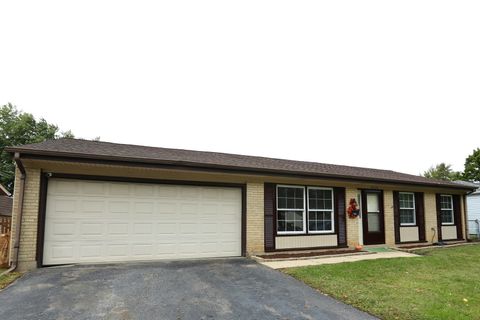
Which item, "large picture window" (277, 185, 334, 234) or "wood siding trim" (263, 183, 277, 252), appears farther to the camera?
"large picture window" (277, 185, 334, 234)

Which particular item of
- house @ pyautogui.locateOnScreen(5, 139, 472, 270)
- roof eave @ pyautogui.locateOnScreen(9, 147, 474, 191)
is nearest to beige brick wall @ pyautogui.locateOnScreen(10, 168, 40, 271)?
house @ pyautogui.locateOnScreen(5, 139, 472, 270)

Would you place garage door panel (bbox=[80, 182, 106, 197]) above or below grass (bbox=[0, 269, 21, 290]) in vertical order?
above

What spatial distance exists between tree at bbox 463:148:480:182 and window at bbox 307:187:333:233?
31.6 meters

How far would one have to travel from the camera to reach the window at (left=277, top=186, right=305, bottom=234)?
10.5m

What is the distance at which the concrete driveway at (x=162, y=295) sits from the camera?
4703 millimetres

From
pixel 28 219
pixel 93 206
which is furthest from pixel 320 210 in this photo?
pixel 28 219

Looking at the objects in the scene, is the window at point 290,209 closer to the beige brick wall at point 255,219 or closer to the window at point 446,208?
the beige brick wall at point 255,219

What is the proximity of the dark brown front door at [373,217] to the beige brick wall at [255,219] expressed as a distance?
15.2 feet

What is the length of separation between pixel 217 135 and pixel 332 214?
1115 inches

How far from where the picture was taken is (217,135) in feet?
127

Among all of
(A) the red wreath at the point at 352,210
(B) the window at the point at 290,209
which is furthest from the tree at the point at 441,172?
(B) the window at the point at 290,209

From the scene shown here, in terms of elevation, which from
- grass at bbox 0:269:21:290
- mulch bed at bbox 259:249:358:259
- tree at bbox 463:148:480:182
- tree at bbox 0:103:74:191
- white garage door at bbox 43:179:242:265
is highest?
tree at bbox 0:103:74:191

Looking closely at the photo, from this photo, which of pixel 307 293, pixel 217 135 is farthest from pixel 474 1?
pixel 217 135

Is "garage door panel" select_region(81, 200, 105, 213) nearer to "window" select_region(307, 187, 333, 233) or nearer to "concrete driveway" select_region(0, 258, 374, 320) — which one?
"concrete driveway" select_region(0, 258, 374, 320)
